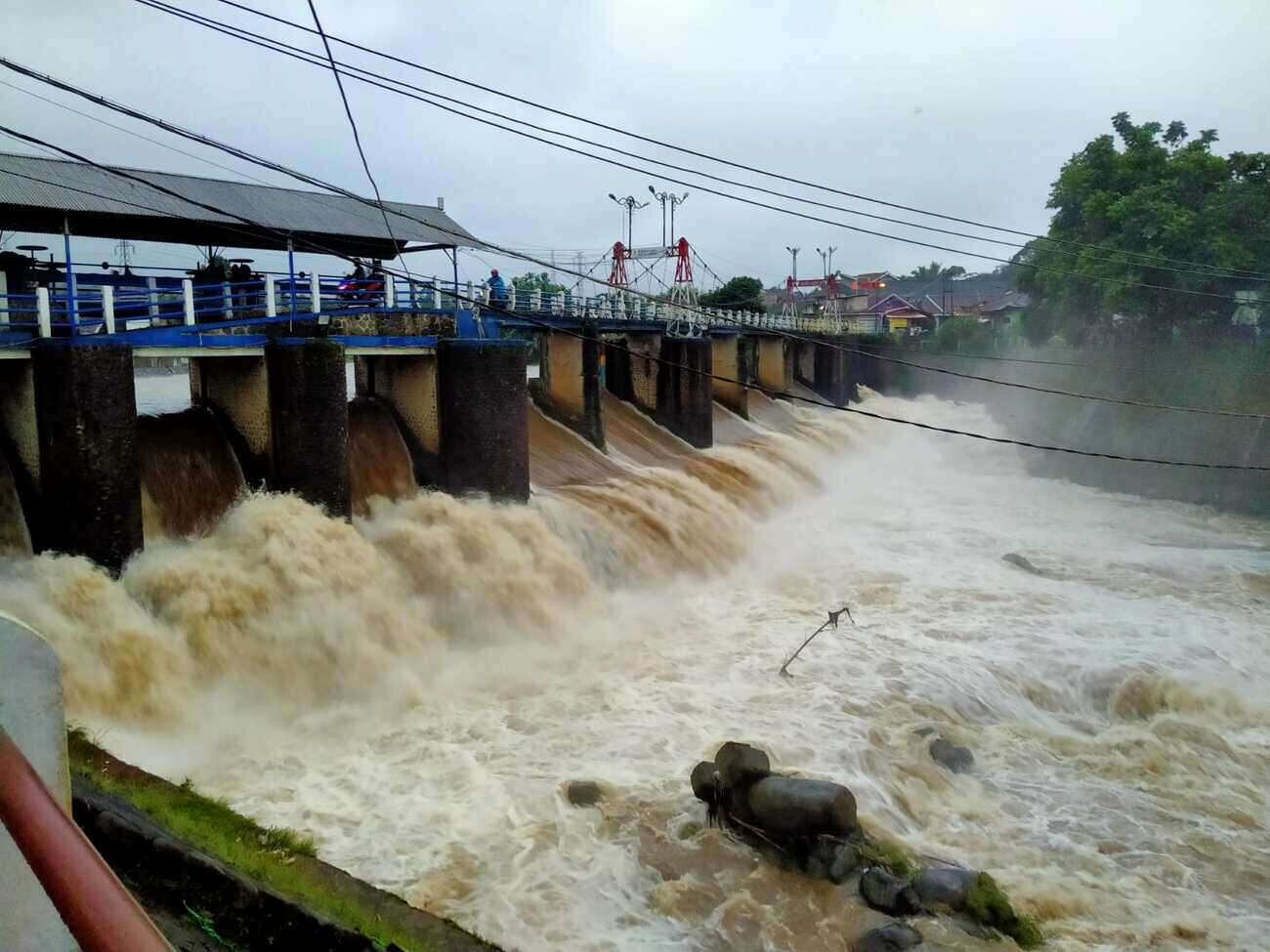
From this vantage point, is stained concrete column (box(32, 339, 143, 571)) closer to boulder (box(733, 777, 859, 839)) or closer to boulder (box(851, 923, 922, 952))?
boulder (box(733, 777, 859, 839))

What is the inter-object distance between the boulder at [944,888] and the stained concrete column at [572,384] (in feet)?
52.3

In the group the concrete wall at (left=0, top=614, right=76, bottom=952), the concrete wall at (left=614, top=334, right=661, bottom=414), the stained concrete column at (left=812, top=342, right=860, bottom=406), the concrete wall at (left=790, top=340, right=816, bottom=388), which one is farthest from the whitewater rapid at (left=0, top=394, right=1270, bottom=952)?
the concrete wall at (left=790, top=340, right=816, bottom=388)

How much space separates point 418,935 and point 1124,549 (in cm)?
1978

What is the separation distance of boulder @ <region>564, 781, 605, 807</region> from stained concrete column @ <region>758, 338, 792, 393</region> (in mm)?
33013

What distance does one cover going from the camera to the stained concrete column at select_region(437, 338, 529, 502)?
16797 millimetres

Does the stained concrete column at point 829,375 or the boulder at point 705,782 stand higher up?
the stained concrete column at point 829,375

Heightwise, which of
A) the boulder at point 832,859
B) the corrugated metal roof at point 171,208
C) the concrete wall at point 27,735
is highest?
the corrugated metal roof at point 171,208

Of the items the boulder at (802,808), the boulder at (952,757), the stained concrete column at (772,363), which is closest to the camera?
the boulder at (802,808)

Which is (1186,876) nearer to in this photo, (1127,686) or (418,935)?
(1127,686)

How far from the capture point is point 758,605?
16.5m

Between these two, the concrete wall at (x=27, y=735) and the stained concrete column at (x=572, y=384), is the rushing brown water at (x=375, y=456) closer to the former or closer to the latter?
the stained concrete column at (x=572, y=384)

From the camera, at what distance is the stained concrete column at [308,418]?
13.7m

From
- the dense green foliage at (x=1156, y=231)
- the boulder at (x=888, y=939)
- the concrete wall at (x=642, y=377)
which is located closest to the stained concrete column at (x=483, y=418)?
the boulder at (x=888, y=939)

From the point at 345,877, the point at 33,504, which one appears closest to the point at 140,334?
the point at 33,504
